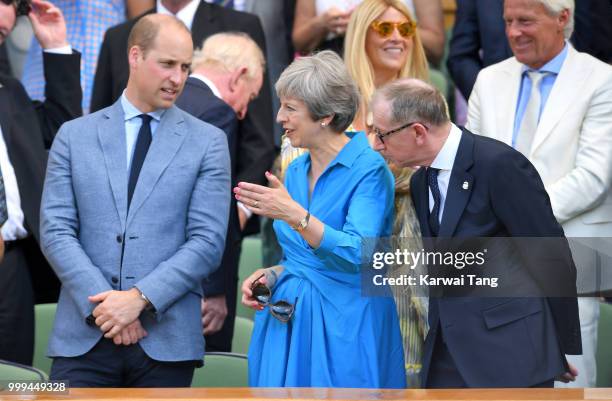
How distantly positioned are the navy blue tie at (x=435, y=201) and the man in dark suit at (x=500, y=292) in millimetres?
19

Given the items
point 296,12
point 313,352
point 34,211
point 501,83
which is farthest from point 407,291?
point 296,12

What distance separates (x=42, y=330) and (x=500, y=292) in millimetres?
2233

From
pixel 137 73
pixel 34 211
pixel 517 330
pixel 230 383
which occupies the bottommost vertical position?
pixel 230 383

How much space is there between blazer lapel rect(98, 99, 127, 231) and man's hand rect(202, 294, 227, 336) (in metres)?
0.97

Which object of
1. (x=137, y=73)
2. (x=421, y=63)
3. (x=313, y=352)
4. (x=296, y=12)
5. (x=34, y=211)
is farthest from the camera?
(x=296, y=12)

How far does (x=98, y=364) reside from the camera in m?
3.89

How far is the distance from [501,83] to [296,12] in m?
1.70

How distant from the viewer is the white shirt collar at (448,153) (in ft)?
12.2

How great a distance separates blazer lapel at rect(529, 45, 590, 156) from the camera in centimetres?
464

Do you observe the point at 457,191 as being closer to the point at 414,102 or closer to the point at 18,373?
the point at 414,102

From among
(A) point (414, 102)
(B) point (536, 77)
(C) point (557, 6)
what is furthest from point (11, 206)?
(C) point (557, 6)

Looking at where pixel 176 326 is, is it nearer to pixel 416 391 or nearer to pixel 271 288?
pixel 271 288

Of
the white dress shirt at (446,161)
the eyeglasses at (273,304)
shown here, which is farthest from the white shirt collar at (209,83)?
the white dress shirt at (446,161)

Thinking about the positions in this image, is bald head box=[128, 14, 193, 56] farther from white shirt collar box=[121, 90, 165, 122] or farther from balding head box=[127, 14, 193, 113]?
white shirt collar box=[121, 90, 165, 122]
